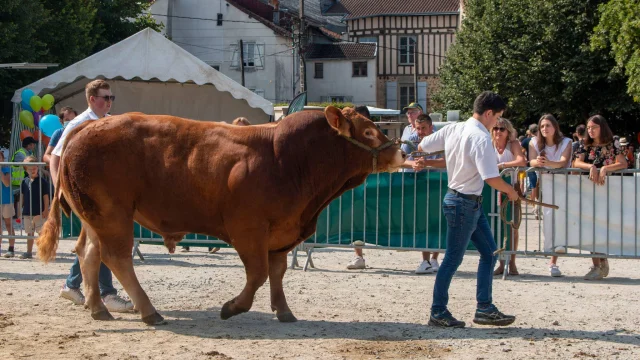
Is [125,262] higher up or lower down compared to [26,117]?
lower down

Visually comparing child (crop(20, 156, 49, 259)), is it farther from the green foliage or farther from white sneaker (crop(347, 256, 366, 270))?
the green foliage

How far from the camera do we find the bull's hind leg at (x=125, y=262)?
25.2 feet

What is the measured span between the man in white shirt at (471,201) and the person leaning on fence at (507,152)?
11.7 ft

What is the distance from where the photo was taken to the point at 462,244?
7.68 meters

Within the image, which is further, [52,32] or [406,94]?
[406,94]

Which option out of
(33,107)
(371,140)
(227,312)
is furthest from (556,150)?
(33,107)

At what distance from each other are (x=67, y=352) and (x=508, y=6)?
1369 inches

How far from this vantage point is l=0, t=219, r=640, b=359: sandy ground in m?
6.78

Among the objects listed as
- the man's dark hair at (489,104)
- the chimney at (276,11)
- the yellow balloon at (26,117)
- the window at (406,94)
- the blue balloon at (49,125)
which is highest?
the chimney at (276,11)

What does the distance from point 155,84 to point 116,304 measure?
14029mm

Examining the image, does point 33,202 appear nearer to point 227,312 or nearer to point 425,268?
point 425,268

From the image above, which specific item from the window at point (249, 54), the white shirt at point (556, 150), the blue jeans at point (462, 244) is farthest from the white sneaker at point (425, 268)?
the window at point (249, 54)

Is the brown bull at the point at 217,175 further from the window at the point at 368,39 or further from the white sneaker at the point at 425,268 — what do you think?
the window at the point at 368,39

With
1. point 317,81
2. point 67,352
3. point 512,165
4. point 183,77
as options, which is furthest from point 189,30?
point 67,352
